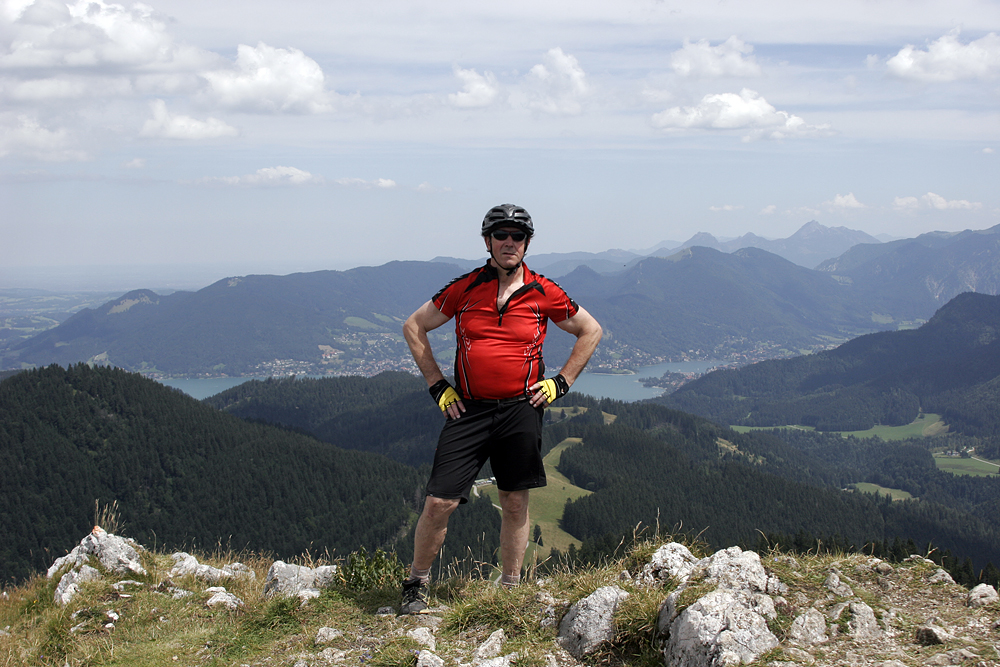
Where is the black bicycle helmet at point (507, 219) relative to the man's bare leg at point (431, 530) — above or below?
above

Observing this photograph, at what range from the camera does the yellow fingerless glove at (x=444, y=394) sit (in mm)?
6930

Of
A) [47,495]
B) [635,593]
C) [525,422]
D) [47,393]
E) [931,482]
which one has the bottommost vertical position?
[931,482]

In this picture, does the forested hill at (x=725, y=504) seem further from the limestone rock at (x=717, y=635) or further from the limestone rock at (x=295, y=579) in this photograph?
the limestone rock at (x=717, y=635)

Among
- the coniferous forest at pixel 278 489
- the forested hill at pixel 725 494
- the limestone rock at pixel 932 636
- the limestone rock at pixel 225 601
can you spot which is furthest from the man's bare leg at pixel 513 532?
the forested hill at pixel 725 494

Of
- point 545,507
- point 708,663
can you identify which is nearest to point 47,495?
point 545,507

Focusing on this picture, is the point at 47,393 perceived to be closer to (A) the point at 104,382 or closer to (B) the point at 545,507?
(A) the point at 104,382

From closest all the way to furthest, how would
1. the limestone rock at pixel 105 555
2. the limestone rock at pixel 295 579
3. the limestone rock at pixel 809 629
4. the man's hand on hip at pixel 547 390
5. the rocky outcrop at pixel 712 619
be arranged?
1. the rocky outcrop at pixel 712 619
2. the limestone rock at pixel 809 629
3. the man's hand on hip at pixel 547 390
4. the limestone rock at pixel 295 579
5. the limestone rock at pixel 105 555

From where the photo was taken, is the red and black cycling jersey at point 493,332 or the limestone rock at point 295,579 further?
the limestone rock at point 295,579

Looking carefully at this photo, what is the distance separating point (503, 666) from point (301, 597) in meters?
2.82

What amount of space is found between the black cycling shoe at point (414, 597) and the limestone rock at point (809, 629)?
368 cm

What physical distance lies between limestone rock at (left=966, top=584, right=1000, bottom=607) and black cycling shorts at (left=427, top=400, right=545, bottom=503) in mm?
4286

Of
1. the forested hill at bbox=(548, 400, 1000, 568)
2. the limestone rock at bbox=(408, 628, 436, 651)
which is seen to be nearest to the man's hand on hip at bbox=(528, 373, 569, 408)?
the limestone rock at bbox=(408, 628, 436, 651)

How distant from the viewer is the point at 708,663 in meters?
5.11

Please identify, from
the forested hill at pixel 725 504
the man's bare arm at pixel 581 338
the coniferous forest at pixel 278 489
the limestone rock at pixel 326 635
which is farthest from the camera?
the forested hill at pixel 725 504
